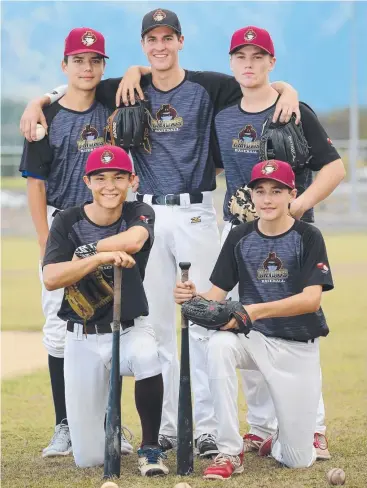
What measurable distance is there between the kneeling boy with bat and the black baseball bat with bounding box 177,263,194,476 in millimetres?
103

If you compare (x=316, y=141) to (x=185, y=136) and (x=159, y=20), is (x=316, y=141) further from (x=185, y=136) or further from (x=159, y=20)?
(x=159, y=20)

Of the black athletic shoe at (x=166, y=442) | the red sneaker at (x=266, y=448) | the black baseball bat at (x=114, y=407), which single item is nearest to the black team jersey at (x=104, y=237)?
the black baseball bat at (x=114, y=407)

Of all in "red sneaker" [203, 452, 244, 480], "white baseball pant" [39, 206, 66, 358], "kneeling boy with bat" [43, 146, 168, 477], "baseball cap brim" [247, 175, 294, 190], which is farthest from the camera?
"white baseball pant" [39, 206, 66, 358]

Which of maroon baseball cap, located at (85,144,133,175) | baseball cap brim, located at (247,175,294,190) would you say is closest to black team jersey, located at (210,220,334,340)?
baseball cap brim, located at (247,175,294,190)

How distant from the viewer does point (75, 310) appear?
4.91 meters

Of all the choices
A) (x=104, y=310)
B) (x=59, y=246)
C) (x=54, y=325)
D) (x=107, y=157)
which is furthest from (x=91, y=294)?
(x=54, y=325)

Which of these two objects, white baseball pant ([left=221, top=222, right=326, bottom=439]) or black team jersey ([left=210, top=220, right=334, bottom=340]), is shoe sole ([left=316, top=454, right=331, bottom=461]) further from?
black team jersey ([left=210, top=220, right=334, bottom=340])

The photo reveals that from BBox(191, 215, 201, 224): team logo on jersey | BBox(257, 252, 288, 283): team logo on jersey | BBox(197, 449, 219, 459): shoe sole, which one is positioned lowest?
BBox(197, 449, 219, 459): shoe sole

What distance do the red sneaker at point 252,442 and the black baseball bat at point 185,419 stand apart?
588 mm

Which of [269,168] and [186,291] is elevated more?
[269,168]

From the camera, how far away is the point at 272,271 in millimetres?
4934

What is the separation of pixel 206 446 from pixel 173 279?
923mm

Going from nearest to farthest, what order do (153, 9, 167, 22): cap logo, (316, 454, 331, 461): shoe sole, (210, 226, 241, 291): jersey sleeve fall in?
(210, 226, 241, 291): jersey sleeve
(316, 454, 331, 461): shoe sole
(153, 9, 167, 22): cap logo

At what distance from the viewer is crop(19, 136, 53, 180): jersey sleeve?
5617 mm
